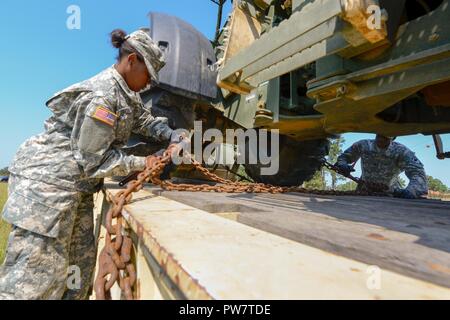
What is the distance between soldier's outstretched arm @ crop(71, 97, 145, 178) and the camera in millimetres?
1604

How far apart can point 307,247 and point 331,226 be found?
271 mm

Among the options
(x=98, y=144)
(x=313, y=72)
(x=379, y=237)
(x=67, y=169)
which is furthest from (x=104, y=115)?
(x=313, y=72)

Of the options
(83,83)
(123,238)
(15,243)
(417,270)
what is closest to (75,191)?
(15,243)

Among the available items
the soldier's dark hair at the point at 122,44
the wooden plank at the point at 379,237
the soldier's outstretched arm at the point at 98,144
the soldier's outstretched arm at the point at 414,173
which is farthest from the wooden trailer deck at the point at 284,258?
the soldier's outstretched arm at the point at 414,173

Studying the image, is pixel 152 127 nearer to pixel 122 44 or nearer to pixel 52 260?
pixel 122 44

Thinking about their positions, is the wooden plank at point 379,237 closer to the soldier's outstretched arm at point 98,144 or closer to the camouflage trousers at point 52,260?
the soldier's outstretched arm at point 98,144

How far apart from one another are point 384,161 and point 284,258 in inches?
168

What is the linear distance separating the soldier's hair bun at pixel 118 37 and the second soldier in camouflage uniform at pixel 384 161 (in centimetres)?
297

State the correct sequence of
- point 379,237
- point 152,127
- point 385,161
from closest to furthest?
point 379,237 < point 152,127 < point 385,161

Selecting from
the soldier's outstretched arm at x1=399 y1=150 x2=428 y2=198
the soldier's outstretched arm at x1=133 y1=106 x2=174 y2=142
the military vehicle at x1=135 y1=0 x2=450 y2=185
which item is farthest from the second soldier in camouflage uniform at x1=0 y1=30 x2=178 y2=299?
the soldier's outstretched arm at x1=399 y1=150 x2=428 y2=198

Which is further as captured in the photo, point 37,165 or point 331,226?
point 37,165

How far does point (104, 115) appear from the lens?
1625mm

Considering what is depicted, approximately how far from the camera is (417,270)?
61 cm
